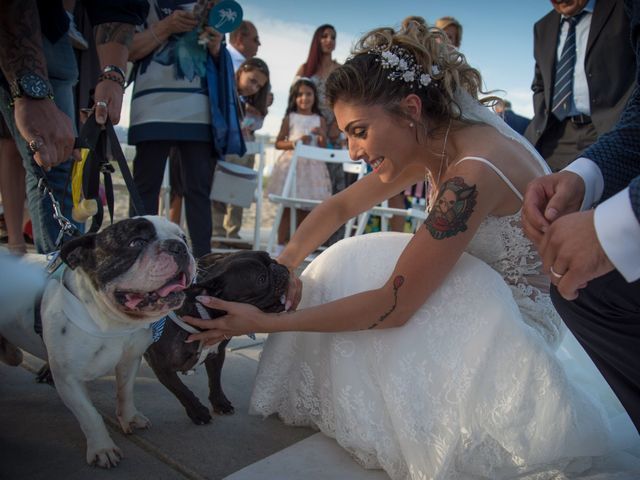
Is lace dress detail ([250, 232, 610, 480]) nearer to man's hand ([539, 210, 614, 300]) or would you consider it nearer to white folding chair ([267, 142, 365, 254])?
man's hand ([539, 210, 614, 300])

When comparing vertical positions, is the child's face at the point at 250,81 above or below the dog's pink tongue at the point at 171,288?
above

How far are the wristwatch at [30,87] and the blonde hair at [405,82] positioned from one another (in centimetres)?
109

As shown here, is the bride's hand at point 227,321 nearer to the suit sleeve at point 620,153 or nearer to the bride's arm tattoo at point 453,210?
the bride's arm tattoo at point 453,210

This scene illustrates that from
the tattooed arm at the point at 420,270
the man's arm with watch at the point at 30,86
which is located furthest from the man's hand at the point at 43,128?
the tattooed arm at the point at 420,270

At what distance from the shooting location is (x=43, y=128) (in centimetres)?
194

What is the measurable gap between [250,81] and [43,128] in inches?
164

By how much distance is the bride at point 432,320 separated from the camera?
1.78 meters

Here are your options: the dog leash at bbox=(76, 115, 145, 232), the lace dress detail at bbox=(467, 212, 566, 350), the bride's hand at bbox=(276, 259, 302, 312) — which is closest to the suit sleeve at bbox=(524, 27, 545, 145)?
the lace dress detail at bbox=(467, 212, 566, 350)

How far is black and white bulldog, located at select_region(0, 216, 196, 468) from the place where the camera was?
1802 mm

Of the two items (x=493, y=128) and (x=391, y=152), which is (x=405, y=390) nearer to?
(x=391, y=152)

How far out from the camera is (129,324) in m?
1.92

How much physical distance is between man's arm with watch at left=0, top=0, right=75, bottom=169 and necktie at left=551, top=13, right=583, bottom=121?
3059 millimetres

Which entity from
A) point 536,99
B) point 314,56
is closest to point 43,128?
point 536,99

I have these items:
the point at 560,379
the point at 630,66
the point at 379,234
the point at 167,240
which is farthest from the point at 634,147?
the point at 630,66
